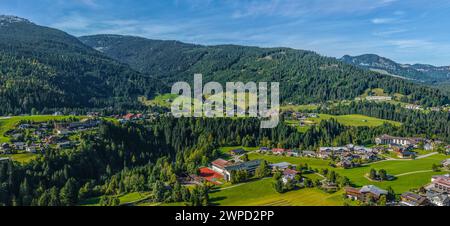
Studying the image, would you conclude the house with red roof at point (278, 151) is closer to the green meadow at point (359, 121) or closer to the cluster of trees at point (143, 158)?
the cluster of trees at point (143, 158)

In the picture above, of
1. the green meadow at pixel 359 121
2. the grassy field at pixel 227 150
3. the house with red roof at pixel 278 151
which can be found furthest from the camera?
the green meadow at pixel 359 121

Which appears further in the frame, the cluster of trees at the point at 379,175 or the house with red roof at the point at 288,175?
the cluster of trees at the point at 379,175

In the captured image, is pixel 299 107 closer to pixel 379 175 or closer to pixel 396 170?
pixel 396 170

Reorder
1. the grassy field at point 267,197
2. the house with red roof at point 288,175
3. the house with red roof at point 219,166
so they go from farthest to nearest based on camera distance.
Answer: the house with red roof at point 219,166 < the house with red roof at point 288,175 < the grassy field at point 267,197

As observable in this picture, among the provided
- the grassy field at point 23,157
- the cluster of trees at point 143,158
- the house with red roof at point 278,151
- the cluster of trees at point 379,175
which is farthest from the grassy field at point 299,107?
the grassy field at point 23,157

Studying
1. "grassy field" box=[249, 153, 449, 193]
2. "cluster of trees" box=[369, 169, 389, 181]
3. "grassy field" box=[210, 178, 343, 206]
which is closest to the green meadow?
"grassy field" box=[249, 153, 449, 193]

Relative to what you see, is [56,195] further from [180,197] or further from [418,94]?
[418,94]

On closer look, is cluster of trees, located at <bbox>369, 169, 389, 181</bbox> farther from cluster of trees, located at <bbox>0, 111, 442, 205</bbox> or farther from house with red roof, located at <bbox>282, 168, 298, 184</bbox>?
house with red roof, located at <bbox>282, 168, 298, 184</bbox>
